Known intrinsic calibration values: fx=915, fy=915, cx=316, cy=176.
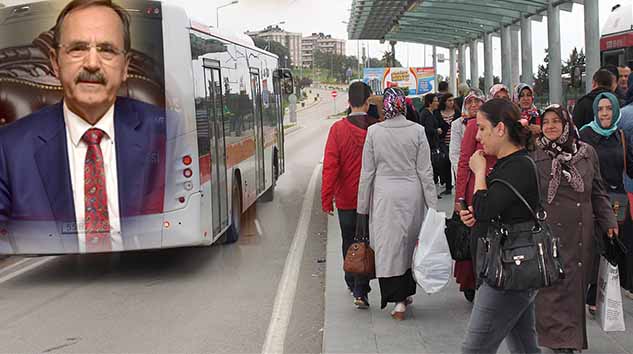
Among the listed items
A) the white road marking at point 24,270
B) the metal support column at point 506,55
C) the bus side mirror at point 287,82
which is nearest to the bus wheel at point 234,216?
the white road marking at point 24,270

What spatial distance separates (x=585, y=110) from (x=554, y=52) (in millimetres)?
14204

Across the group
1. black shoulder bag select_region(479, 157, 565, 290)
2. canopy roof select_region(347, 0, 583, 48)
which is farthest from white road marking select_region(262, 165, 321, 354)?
canopy roof select_region(347, 0, 583, 48)

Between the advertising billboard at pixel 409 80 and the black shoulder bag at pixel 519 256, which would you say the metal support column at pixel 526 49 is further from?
the black shoulder bag at pixel 519 256

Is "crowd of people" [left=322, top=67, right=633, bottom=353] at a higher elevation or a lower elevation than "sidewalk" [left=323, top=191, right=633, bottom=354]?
higher

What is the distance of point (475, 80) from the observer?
37438 mm

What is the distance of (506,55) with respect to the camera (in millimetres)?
29047

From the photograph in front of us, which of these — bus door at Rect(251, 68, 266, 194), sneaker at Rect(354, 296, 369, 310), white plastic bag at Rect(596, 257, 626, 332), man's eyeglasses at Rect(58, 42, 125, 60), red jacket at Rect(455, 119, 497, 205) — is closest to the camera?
white plastic bag at Rect(596, 257, 626, 332)

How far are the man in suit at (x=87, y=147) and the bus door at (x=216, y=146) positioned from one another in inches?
46.1

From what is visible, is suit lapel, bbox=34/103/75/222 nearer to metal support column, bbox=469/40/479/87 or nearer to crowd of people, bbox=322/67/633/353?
crowd of people, bbox=322/67/633/353

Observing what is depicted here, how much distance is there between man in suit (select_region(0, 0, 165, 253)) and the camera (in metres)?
9.12

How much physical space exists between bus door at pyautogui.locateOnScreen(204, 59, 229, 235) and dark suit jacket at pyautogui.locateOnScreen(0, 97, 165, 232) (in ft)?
3.67

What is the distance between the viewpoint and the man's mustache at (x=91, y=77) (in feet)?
30.0

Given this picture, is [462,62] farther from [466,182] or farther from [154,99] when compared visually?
[466,182]

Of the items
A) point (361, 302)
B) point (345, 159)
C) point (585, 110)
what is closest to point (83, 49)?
point (345, 159)
